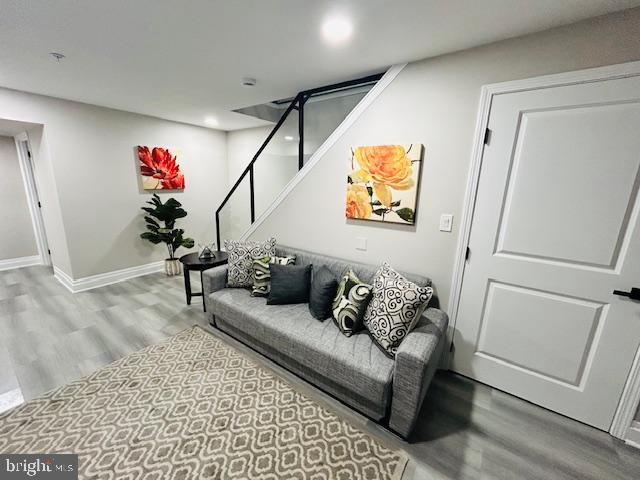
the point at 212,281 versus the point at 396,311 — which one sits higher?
the point at 396,311

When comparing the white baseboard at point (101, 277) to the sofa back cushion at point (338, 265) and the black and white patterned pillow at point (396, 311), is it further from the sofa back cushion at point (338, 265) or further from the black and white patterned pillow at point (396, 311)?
the black and white patterned pillow at point (396, 311)

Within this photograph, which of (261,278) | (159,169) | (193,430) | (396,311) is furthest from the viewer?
(159,169)

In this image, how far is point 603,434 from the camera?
5.33 ft

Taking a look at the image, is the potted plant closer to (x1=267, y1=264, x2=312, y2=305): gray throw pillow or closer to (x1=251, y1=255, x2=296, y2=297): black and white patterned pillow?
(x1=251, y1=255, x2=296, y2=297): black and white patterned pillow

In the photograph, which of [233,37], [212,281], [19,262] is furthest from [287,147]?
[19,262]

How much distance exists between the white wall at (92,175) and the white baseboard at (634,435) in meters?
5.44

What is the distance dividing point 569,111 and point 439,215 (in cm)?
92

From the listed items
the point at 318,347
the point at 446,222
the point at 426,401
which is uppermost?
the point at 446,222

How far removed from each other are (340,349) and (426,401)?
765mm

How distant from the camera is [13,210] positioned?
13.6 ft

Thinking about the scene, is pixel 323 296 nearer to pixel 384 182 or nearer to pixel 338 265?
pixel 338 265

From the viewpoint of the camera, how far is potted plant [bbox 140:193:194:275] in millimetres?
3891

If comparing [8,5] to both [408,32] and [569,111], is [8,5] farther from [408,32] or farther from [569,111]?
[569,111]

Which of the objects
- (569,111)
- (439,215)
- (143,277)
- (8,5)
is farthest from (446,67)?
(143,277)
